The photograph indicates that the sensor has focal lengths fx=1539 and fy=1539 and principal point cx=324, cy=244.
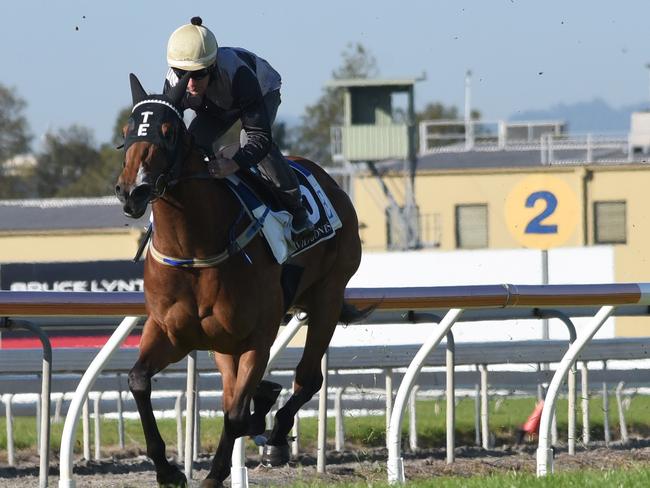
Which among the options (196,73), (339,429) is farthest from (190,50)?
(339,429)

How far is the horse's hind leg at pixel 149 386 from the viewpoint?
5.83m

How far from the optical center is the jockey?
596 cm

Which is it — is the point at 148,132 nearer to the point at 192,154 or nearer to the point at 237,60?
the point at 192,154

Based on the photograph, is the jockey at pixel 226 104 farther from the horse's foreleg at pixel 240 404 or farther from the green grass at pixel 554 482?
the green grass at pixel 554 482

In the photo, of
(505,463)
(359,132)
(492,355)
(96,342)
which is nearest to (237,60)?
(505,463)

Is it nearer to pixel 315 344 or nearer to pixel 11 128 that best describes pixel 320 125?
pixel 11 128

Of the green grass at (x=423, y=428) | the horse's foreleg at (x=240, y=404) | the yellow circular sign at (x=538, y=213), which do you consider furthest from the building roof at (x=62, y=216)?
the horse's foreleg at (x=240, y=404)

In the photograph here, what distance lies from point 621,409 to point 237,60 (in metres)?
5.13

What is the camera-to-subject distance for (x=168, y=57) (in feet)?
19.6

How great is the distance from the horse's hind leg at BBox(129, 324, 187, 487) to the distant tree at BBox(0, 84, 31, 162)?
66.4 metres

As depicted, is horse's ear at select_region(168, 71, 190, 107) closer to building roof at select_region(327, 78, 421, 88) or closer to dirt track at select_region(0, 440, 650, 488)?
dirt track at select_region(0, 440, 650, 488)

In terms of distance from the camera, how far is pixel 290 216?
21.0 feet

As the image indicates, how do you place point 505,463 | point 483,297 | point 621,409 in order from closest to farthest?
point 483,297, point 505,463, point 621,409

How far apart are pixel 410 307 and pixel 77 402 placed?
6.02 feet
